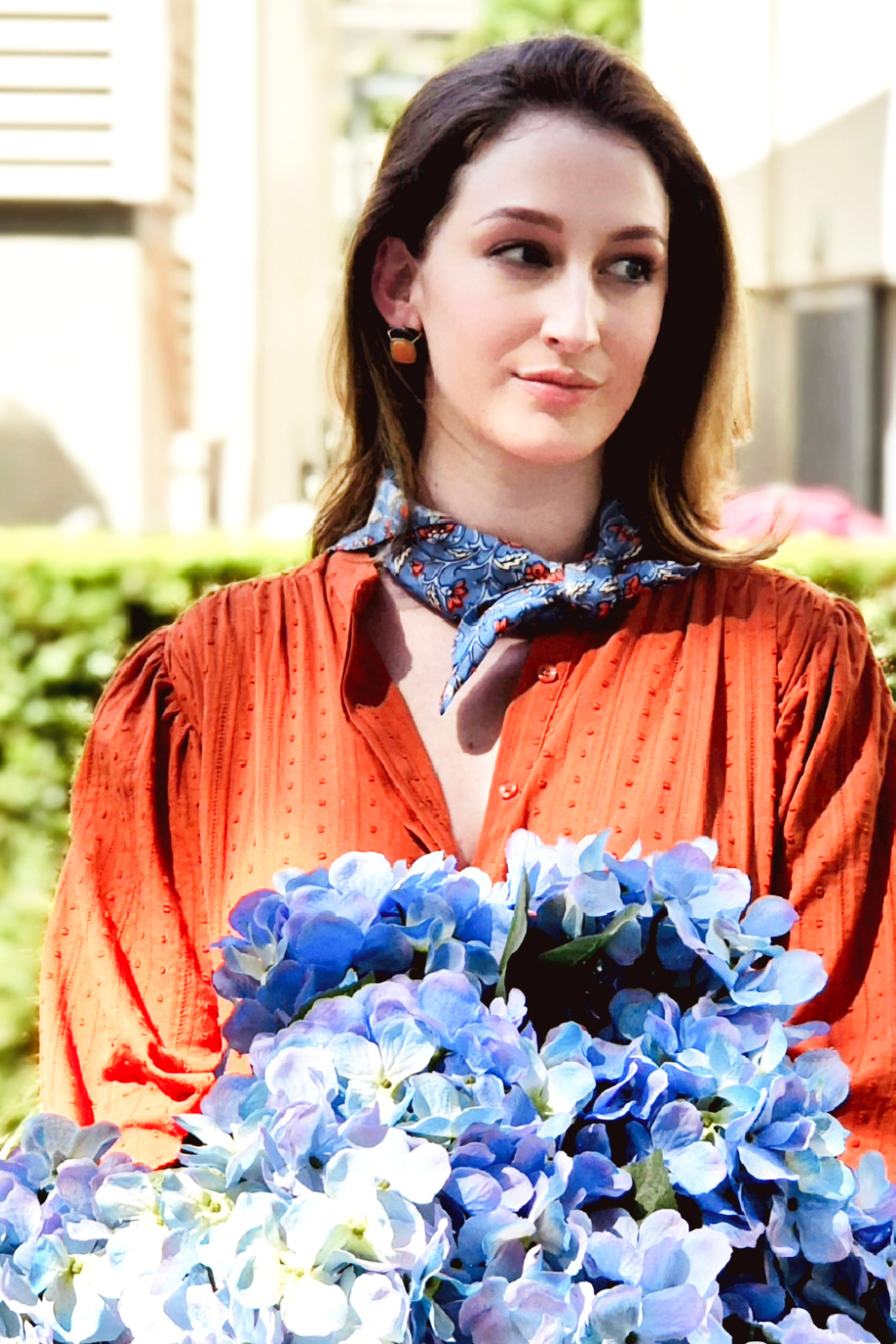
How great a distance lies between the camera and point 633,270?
1.56 meters

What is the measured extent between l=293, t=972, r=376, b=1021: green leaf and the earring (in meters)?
0.77

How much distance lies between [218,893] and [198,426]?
220 inches

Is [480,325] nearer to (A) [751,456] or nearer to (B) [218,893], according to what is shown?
(B) [218,893]

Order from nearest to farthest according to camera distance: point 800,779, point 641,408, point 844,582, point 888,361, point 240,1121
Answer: point 240,1121 < point 800,779 < point 641,408 < point 844,582 < point 888,361

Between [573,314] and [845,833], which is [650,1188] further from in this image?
[573,314]

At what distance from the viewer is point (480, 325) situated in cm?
153

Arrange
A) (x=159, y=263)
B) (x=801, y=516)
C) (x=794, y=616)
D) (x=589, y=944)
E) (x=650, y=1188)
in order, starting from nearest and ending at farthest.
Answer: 1. (x=650, y=1188)
2. (x=589, y=944)
3. (x=794, y=616)
4. (x=801, y=516)
5. (x=159, y=263)

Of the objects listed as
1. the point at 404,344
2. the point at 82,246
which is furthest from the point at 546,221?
the point at 82,246

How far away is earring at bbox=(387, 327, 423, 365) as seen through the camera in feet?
5.55

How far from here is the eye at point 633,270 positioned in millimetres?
1542

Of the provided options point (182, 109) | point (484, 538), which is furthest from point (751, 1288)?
point (182, 109)

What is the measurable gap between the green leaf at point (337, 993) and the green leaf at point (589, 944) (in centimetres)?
12

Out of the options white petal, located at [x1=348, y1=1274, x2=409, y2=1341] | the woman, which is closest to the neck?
Answer: the woman

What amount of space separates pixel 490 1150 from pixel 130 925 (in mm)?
651
